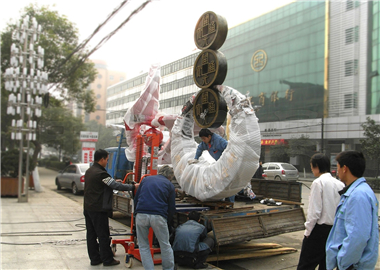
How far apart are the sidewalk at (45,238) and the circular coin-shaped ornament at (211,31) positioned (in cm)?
422

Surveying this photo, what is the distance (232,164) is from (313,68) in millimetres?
31733

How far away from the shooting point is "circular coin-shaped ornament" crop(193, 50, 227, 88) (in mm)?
6516

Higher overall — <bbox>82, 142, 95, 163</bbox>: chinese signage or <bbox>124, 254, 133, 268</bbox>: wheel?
<bbox>82, 142, 95, 163</bbox>: chinese signage

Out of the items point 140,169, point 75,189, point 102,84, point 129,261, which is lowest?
point 75,189

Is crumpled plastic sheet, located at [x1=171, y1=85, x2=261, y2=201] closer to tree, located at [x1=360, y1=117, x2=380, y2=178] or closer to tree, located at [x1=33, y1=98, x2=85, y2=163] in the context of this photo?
tree, located at [x1=360, y1=117, x2=380, y2=178]

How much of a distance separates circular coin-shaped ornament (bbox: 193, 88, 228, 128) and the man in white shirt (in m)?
2.74

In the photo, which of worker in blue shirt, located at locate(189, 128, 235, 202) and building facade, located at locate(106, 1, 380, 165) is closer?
worker in blue shirt, located at locate(189, 128, 235, 202)

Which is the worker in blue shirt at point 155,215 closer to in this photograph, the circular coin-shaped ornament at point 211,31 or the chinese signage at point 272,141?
the circular coin-shaped ornament at point 211,31

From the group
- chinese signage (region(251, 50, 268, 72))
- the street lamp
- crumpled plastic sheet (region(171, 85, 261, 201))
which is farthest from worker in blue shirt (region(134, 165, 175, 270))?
chinese signage (region(251, 50, 268, 72))

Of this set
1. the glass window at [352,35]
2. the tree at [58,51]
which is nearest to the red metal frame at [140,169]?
the tree at [58,51]

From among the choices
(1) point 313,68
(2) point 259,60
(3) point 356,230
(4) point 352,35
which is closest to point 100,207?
(3) point 356,230

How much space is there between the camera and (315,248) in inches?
159

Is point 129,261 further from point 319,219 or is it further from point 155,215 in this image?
point 319,219

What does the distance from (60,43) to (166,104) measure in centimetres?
1480
